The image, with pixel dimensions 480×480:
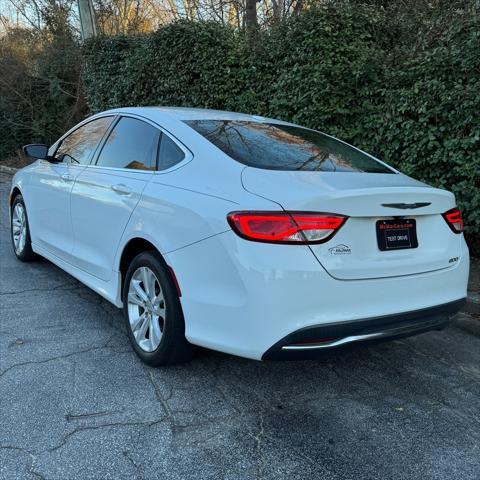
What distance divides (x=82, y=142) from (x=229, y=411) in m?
2.77

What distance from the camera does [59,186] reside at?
4387mm

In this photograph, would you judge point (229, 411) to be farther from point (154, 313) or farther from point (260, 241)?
point (260, 241)

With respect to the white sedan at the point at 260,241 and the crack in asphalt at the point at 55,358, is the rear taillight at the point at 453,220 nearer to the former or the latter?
the white sedan at the point at 260,241

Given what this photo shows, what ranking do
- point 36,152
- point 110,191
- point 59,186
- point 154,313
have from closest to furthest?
point 154,313
point 110,191
point 59,186
point 36,152

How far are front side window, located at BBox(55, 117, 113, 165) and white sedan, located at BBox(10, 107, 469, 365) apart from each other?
437 mm

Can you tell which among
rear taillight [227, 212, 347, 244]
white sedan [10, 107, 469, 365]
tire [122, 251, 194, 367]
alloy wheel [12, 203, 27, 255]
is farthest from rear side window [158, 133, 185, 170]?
alloy wheel [12, 203, 27, 255]

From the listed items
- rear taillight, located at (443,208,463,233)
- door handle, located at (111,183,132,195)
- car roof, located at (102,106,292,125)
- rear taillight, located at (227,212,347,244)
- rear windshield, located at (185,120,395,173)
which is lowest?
rear taillight, located at (443,208,463,233)

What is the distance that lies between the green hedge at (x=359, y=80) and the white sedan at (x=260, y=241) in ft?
6.06

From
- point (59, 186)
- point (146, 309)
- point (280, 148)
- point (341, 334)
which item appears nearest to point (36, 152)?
point (59, 186)

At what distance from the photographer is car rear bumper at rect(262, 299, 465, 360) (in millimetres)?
2416

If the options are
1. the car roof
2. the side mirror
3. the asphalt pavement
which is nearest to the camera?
the asphalt pavement

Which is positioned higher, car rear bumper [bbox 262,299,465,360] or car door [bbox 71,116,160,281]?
car door [bbox 71,116,160,281]

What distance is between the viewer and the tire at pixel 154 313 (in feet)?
9.58

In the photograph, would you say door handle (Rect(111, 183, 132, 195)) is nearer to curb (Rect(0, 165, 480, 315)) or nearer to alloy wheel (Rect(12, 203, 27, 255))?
alloy wheel (Rect(12, 203, 27, 255))
